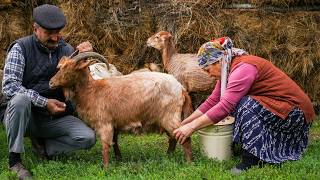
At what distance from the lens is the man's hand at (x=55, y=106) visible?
21.4 feet

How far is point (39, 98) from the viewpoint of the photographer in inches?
255

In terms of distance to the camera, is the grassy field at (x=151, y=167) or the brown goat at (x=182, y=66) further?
the brown goat at (x=182, y=66)

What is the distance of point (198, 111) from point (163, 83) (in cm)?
53

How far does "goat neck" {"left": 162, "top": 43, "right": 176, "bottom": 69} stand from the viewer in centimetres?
1027

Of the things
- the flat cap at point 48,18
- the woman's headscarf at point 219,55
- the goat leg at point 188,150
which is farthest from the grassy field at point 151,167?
the flat cap at point 48,18

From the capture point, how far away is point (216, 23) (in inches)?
395

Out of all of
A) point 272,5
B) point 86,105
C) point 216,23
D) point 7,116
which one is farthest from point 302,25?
point 7,116

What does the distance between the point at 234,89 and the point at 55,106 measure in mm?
2021

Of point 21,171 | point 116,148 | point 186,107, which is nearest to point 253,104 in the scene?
point 186,107

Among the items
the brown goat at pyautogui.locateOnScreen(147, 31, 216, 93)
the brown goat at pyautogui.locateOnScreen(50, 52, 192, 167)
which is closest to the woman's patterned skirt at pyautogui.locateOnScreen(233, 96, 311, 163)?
the brown goat at pyautogui.locateOnScreen(50, 52, 192, 167)

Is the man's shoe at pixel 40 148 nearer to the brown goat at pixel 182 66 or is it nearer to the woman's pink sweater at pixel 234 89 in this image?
the woman's pink sweater at pixel 234 89

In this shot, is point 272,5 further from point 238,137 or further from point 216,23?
point 238,137

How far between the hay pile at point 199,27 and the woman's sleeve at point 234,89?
372cm

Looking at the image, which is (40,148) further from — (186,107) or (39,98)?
(186,107)
